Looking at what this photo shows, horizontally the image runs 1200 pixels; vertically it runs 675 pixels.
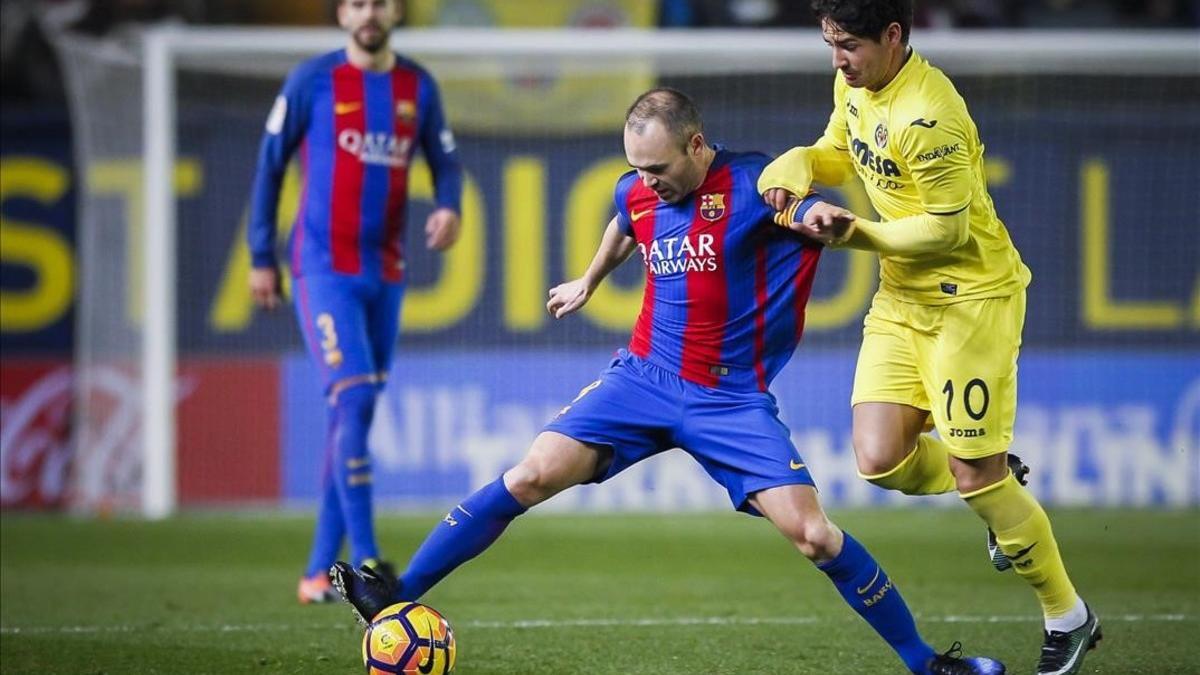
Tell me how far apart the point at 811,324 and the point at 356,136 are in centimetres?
452

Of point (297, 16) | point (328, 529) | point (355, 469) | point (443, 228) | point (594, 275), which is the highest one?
point (297, 16)

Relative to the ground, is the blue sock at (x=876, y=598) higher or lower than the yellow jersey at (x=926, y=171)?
lower

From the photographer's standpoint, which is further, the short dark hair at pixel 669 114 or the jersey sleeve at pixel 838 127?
the jersey sleeve at pixel 838 127

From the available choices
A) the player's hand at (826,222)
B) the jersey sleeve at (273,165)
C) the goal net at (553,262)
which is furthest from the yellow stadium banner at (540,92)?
the player's hand at (826,222)

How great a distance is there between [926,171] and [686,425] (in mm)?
945

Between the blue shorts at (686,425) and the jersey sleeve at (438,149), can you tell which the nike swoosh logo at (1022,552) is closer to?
the blue shorts at (686,425)

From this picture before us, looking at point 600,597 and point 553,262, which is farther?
point 553,262

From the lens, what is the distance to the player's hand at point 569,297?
15.4 feet

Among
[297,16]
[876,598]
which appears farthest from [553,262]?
[876,598]

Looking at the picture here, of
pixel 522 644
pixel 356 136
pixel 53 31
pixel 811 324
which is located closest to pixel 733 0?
pixel 811 324

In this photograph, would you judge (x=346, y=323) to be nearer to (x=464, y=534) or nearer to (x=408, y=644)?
(x=464, y=534)

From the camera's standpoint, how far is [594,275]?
4793 mm

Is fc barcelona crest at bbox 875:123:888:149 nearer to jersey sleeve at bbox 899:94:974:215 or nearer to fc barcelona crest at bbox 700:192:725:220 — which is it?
jersey sleeve at bbox 899:94:974:215

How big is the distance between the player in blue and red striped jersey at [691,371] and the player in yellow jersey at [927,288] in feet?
0.62
